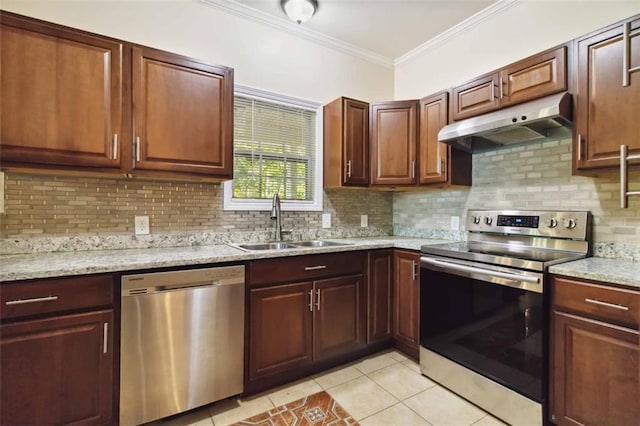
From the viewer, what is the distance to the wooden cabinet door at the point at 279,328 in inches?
75.5

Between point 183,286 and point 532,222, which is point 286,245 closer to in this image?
point 183,286

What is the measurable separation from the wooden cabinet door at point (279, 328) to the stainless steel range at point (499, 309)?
0.87m

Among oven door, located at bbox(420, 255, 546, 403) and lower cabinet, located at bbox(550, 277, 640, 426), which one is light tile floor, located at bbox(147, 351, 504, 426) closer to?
oven door, located at bbox(420, 255, 546, 403)

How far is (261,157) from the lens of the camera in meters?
2.66

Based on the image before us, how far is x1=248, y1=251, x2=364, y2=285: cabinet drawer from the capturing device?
75.8 inches

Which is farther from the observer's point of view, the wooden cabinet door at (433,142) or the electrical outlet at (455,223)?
the electrical outlet at (455,223)

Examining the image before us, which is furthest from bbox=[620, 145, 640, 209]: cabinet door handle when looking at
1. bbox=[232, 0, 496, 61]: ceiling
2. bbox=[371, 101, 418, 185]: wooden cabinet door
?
bbox=[232, 0, 496, 61]: ceiling

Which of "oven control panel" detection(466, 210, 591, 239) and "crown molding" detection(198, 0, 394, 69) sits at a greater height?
"crown molding" detection(198, 0, 394, 69)

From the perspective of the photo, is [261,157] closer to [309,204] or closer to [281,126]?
[281,126]

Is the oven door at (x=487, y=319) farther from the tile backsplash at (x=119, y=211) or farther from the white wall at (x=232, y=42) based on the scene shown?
the white wall at (x=232, y=42)

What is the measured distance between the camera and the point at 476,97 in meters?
2.31

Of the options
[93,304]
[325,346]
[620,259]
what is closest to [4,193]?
[93,304]

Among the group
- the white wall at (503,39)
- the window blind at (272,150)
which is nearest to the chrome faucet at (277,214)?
the window blind at (272,150)

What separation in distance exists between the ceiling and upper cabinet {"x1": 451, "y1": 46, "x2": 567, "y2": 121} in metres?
0.71
